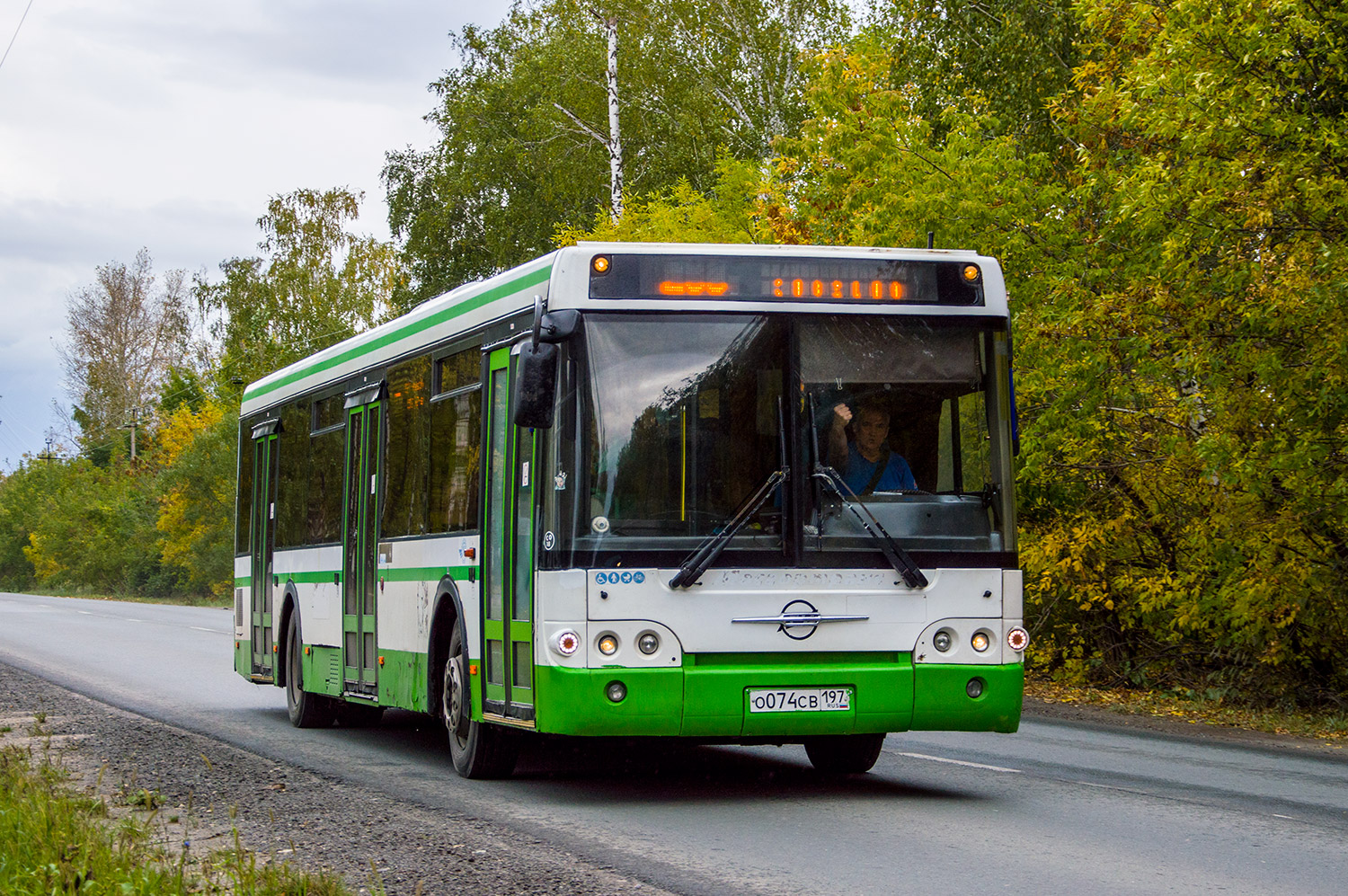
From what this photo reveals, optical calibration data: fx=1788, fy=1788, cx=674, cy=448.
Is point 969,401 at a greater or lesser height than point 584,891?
greater

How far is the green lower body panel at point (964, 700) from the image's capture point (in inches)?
371

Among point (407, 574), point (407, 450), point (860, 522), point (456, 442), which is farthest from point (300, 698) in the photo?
point (860, 522)

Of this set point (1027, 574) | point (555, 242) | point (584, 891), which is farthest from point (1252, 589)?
point (555, 242)

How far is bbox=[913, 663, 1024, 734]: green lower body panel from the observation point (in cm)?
942

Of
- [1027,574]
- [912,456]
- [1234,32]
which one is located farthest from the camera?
[1027,574]

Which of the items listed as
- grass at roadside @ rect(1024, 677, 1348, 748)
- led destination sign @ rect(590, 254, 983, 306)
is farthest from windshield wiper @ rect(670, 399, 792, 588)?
grass at roadside @ rect(1024, 677, 1348, 748)

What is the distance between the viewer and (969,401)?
9781 millimetres

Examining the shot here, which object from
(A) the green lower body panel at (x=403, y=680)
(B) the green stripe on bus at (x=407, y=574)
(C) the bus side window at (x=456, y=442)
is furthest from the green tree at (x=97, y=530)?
(C) the bus side window at (x=456, y=442)

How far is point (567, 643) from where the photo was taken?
9.15 meters

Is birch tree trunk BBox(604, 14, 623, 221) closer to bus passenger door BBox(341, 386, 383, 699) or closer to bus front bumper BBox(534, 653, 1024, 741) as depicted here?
bus passenger door BBox(341, 386, 383, 699)

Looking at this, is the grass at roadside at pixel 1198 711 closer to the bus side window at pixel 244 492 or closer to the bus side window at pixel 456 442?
the bus side window at pixel 456 442

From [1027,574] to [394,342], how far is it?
30.2ft

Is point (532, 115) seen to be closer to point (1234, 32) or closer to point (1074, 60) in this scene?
point (1074, 60)

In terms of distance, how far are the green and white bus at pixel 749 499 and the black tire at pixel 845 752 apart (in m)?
1.38
